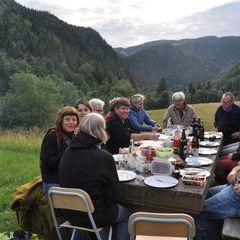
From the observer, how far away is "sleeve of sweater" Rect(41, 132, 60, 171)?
13.6ft

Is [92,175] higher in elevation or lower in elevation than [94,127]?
lower

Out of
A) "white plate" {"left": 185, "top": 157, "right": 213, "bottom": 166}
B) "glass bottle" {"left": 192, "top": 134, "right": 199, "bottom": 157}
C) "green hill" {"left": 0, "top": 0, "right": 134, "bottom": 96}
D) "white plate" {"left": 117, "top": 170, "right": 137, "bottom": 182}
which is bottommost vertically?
"white plate" {"left": 117, "top": 170, "right": 137, "bottom": 182}

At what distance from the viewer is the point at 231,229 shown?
11.2ft

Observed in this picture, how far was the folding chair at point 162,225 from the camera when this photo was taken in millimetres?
2744

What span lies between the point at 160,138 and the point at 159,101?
2216 inches

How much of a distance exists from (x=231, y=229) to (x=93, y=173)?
54.5 inches

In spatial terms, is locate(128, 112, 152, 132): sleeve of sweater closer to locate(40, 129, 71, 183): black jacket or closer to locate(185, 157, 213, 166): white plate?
locate(185, 157, 213, 166): white plate

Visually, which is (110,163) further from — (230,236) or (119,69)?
(119,69)

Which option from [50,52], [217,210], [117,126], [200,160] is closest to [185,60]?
[50,52]

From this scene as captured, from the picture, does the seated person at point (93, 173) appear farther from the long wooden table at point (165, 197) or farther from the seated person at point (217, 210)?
the seated person at point (217, 210)

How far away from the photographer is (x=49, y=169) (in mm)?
4172

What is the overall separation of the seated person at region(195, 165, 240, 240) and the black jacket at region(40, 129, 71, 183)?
166 cm

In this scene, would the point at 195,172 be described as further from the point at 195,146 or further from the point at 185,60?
the point at 185,60

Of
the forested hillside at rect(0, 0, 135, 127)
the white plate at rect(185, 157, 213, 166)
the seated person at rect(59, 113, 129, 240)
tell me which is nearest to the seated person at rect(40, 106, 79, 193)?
the seated person at rect(59, 113, 129, 240)
